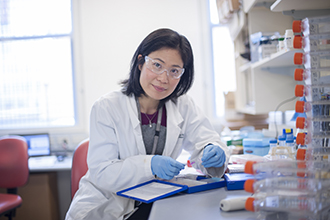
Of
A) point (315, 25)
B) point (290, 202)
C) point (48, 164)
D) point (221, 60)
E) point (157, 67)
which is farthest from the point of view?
point (221, 60)

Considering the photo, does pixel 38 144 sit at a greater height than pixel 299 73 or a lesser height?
lesser

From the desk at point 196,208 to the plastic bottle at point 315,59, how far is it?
0.48 metres

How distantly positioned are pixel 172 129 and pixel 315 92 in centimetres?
78

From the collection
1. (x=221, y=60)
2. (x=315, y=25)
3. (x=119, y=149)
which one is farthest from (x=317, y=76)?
(x=221, y=60)

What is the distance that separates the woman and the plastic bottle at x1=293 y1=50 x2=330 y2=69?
0.56 m

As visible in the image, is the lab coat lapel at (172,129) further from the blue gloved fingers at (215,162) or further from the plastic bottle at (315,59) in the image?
the plastic bottle at (315,59)

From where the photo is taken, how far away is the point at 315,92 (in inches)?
34.6

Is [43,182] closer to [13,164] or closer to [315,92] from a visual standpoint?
[13,164]

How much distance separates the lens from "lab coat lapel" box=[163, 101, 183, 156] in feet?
4.93

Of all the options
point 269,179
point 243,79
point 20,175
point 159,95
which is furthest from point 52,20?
point 269,179

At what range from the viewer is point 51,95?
11.0ft

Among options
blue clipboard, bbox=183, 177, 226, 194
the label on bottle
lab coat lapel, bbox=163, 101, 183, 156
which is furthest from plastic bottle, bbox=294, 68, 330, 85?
lab coat lapel, bbox=163, 101, 183, 156

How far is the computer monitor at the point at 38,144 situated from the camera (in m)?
3.10

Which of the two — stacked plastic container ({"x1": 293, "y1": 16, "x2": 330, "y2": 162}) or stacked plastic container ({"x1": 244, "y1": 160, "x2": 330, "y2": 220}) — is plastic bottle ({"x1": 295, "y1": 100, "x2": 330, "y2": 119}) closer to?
stacked plastic container ({"x1": 293, "y1": 16, "x2": 330, "y2": 162})
